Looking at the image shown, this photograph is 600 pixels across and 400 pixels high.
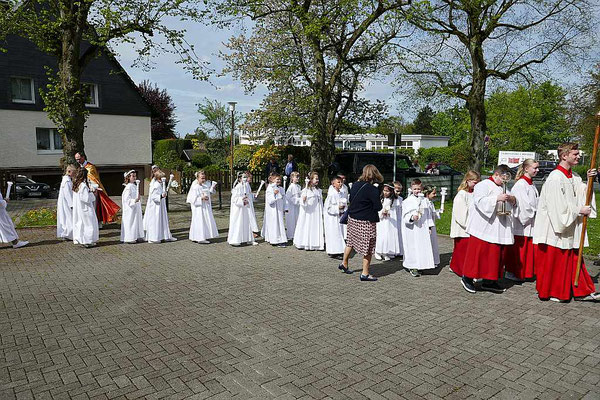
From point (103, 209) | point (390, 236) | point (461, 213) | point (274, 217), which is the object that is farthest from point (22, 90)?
point (461, 213)

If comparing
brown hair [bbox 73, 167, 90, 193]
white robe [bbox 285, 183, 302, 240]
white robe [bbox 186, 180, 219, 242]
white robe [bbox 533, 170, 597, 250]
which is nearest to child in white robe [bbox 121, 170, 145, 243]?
brown hair [bbox 73, 167, 90, 193]

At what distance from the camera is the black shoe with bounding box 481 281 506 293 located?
7.30 meters

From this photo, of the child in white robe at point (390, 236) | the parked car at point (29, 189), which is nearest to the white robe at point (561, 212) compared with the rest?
the child in white robe at point (390, 236)

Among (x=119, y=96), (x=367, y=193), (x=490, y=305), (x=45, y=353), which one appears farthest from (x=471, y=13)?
(x=119, y=96)

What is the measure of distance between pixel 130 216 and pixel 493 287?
8.33 meters

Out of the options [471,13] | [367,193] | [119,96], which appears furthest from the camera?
[119,96]

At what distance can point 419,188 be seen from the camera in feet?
27.4

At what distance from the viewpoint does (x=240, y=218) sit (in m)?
11.1

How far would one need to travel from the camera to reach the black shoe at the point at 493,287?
730cm

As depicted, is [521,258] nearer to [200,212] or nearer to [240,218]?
[240,218]

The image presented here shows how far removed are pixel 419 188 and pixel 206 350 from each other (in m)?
A: 4.95

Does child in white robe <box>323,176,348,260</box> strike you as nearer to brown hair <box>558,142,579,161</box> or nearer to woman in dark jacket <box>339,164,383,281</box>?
woman in dark jacket <box>339,164,383,281</box>

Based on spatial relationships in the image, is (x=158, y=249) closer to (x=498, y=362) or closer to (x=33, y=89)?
(x=498, y=362)

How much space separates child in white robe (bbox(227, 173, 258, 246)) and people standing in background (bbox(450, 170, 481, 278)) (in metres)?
4.97
